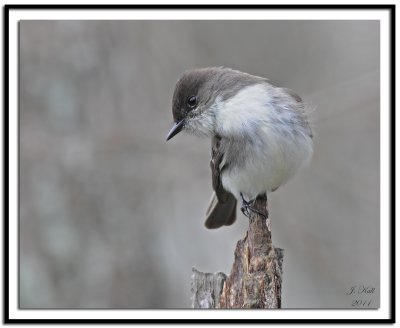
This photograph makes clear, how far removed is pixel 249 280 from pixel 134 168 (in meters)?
3.09

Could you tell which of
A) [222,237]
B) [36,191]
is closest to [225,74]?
[36,191]

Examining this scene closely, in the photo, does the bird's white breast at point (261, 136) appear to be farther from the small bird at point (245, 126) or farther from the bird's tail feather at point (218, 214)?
the bird's tail feather at point (218, 214)

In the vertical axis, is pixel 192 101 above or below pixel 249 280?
above

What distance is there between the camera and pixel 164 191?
24.5 feet

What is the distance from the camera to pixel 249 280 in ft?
14.3

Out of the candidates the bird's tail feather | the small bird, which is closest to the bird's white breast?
the small bird

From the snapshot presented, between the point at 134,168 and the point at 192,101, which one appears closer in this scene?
the point at 192,101

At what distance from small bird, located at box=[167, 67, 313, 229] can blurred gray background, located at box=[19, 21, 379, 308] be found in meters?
1.50

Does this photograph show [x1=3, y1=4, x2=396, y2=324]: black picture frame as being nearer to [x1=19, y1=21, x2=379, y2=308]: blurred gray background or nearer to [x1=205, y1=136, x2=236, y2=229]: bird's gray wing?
[x1=205, y1=136, x2=236, y2=229]: bird's gray wing

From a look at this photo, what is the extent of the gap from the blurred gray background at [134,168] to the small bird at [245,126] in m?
1.50
